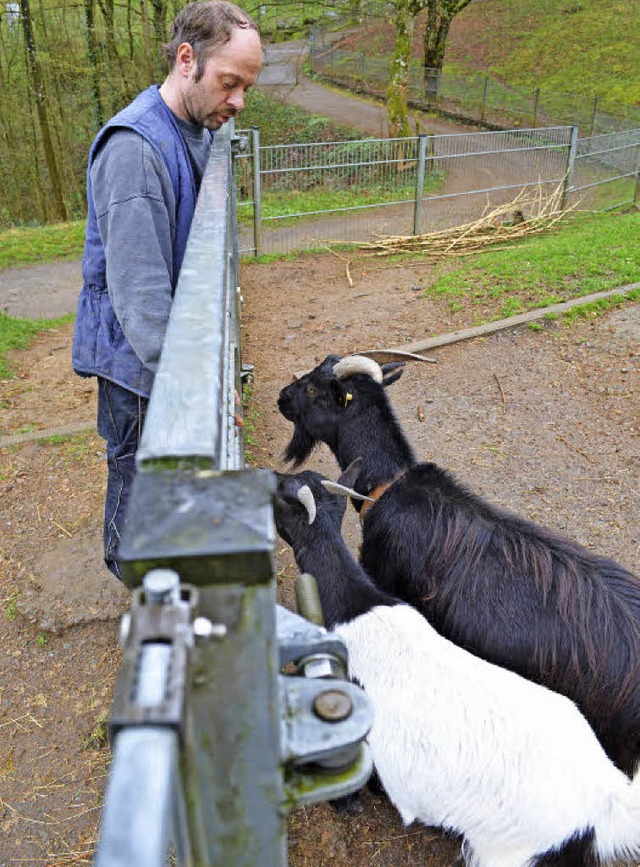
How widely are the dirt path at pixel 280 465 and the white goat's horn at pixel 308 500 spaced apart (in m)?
0.65

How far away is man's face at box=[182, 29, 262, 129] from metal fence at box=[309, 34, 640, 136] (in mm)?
15271

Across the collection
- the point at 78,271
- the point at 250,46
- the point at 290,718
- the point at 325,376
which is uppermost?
the point at 250,46

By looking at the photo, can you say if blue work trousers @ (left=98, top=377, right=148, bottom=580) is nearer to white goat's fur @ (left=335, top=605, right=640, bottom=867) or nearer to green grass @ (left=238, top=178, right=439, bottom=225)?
white goat's fur @ (left=335, top=605, right=640, bottom=867)

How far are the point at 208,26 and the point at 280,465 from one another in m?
2.52

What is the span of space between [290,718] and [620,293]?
271 inches

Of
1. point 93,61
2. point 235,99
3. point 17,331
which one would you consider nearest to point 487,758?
point 235,99

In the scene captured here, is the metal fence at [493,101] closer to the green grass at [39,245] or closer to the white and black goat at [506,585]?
the green grass at [39,245]

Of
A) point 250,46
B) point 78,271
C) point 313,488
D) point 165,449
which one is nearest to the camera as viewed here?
point 165,449

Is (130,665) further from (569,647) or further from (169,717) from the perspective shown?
(569,647)

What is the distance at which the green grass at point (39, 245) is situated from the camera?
31.9ft

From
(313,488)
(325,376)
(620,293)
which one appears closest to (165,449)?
(313,488)

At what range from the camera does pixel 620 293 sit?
A: 22.3ft

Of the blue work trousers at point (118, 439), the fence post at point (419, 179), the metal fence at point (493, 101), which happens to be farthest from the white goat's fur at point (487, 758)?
the metal fence at point (493, 101)

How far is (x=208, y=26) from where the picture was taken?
7.38ft
